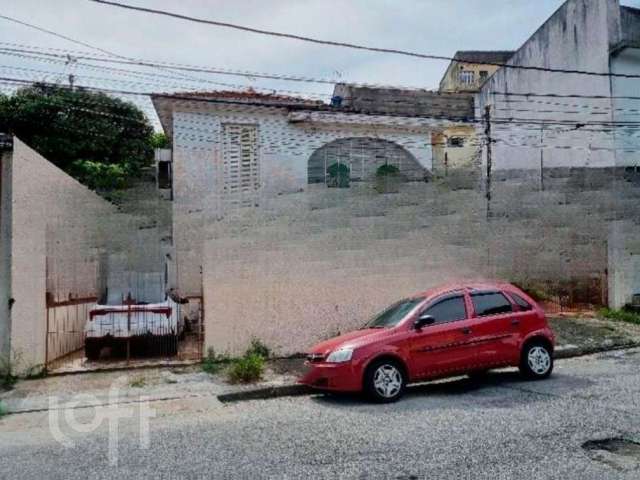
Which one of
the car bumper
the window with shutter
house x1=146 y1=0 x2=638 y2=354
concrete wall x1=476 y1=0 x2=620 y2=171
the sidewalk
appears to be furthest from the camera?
the window with shutter

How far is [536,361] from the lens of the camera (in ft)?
29.0

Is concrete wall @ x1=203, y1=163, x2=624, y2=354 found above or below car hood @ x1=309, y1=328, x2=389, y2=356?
above

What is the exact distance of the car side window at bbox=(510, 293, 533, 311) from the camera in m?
9.04

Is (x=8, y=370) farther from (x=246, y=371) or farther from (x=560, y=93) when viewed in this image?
(x=560, y=93)

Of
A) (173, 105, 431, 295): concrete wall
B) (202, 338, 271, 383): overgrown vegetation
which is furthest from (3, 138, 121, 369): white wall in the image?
(202, 338, 271, 383): overgrown vegetation

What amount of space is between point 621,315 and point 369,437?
32.3 feet

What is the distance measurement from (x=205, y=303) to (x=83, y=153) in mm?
17714

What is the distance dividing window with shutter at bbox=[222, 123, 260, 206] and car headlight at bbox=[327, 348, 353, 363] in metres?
9.02

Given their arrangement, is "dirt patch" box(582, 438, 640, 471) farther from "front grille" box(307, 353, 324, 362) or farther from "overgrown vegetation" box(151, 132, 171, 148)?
"overgrown vegetation" box(151, 132, 171, 148)

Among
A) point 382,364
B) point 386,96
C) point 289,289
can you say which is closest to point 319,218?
point 289,289

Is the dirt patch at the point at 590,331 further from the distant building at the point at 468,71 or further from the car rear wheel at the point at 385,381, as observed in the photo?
the distant building at the point at 468,71

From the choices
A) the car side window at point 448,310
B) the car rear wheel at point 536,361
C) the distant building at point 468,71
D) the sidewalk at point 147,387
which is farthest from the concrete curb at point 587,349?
the distant building at point 468,71

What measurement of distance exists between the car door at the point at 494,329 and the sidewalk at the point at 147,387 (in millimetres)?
2599

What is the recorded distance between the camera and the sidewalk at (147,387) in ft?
27.6
